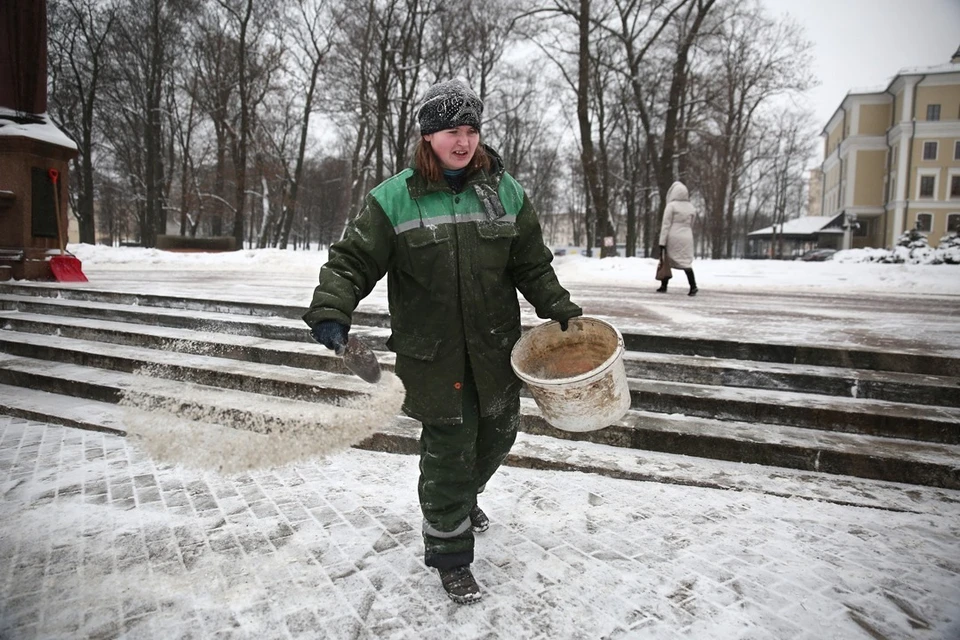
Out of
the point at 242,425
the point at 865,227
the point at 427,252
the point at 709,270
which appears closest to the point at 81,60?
the point at 709,270

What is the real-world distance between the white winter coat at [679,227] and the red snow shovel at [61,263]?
9.97 metres

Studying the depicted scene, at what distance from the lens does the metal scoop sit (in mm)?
2086

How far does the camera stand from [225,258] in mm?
18500

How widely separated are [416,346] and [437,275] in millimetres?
298

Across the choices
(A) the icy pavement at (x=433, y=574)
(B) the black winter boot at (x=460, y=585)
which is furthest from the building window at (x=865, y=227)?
(B) the black winter boot at (x=460, y=585)

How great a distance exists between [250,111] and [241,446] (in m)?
27.1

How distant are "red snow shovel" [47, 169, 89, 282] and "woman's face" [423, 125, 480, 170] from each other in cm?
981

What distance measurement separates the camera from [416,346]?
224cm

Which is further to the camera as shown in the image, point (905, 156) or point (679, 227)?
point (905, 156)

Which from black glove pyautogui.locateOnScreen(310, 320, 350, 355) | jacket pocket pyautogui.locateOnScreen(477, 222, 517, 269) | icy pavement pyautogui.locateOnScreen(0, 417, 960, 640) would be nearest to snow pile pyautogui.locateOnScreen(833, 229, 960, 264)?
icy pavement pyautogui.locateOnScreen(0, 417, 960, 640)

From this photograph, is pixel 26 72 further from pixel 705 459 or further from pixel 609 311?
→ pixel 705 459

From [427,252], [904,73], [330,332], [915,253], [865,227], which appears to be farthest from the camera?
[865,227]

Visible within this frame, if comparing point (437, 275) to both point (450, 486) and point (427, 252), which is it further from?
point (450, 486)

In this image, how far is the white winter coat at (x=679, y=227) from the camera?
29.9 feet
